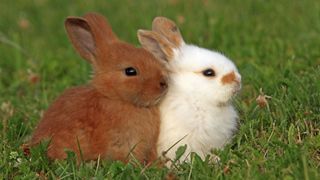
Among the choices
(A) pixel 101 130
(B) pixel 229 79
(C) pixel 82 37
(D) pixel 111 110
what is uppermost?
(C) pixel 82 37

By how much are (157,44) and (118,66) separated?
0.46 metres

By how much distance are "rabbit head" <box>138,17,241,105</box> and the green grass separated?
32cm

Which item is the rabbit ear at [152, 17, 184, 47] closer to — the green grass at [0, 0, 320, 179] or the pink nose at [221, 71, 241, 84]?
the pink nose at [221, 71, 241, 84]

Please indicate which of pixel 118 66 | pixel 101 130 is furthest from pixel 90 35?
pixel 101 130

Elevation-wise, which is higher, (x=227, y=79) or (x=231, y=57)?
(x=227, y=79)

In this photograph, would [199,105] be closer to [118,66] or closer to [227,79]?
[227,79]

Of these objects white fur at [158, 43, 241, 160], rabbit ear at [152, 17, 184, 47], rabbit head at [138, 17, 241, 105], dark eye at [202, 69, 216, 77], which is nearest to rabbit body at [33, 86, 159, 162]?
white fur at [158, 43, 241, 160]

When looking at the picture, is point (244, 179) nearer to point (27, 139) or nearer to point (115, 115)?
point (115, 115)

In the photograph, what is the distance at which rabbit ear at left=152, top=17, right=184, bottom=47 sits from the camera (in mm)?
5652

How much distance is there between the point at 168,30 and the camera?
5.73 m

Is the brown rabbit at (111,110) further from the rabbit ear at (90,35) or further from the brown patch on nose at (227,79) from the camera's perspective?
the brown patch on nose at (227,79)

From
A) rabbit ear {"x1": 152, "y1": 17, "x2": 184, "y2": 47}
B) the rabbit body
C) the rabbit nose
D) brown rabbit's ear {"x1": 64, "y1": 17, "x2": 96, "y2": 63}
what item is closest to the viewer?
the rabbit body

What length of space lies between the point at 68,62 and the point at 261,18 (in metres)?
2.31

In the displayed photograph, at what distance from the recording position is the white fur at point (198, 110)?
5.23 metres
